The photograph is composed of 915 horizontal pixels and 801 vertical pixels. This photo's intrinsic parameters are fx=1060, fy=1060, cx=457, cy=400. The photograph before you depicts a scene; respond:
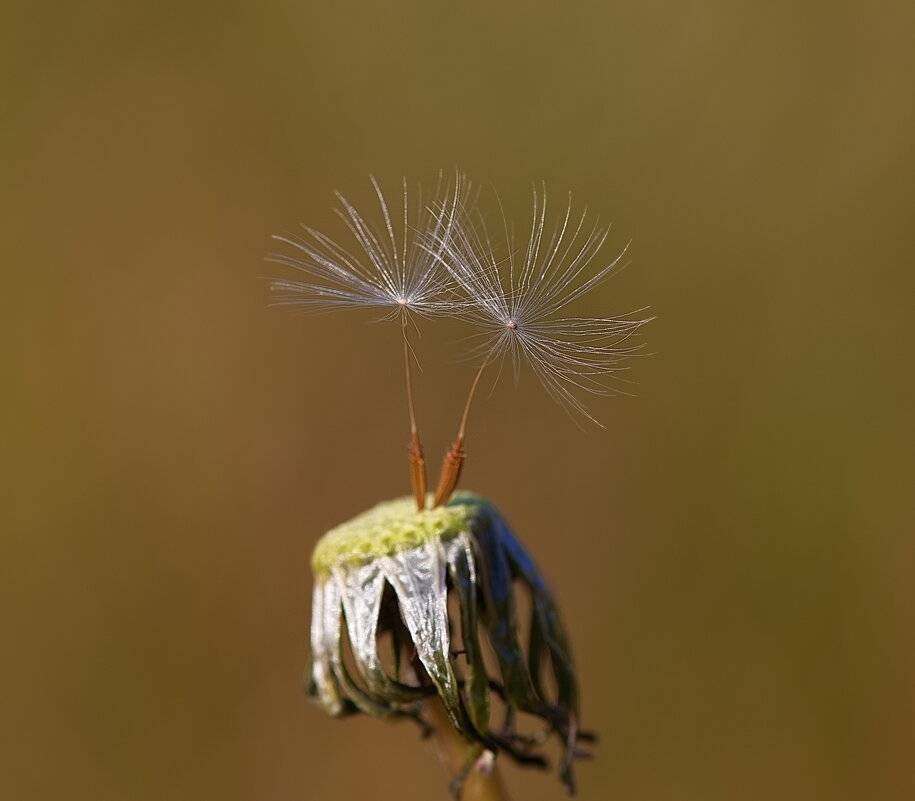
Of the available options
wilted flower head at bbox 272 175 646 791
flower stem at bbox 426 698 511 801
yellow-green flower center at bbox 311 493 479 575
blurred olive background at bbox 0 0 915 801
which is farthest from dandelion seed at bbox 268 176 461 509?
blurred olive background at bbox 0 0 915 801

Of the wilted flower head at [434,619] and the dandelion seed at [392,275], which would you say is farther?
the dandelion seed at [392,275]

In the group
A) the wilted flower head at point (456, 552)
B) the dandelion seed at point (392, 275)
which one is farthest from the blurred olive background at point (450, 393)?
the wilted flower head at point (456, 552)

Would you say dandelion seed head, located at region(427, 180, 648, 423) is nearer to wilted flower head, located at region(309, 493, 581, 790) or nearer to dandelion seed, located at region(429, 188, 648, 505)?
dandelion seed, located at region(429, 188, 648, 505)

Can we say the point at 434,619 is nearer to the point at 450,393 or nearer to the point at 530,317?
the point at 530,317

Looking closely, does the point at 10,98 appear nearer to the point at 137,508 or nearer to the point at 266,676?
the point at 137,508

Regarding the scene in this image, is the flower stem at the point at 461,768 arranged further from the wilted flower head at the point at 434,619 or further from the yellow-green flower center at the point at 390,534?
the yellow-green flower center at the point at 390,534

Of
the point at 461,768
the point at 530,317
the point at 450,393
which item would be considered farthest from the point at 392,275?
the point at 450,393

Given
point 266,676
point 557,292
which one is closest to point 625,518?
point 266,676
